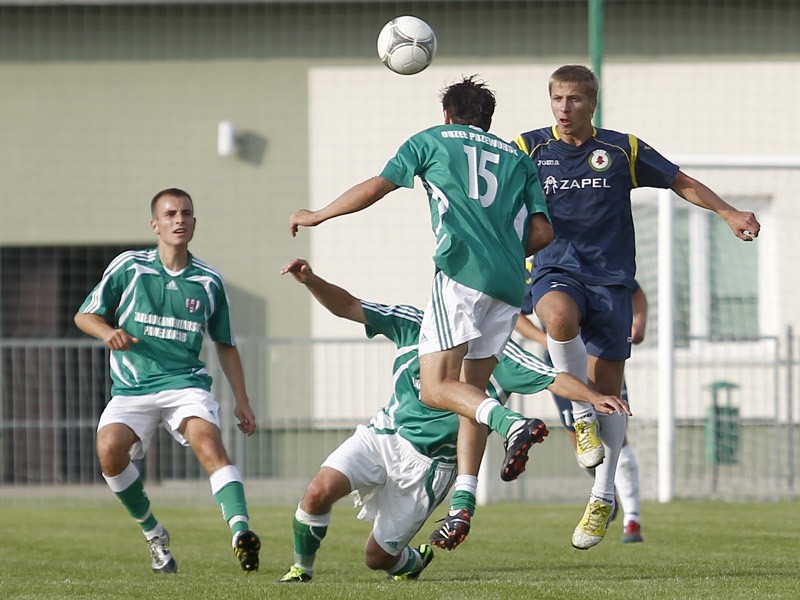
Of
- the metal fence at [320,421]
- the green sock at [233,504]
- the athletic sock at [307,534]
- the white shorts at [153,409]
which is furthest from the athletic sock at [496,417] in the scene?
the metal fence at [320,421]

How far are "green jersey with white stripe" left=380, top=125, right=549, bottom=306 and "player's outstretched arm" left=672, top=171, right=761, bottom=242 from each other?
1.18 metres

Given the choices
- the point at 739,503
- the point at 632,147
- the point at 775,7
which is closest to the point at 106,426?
the point at 632,147

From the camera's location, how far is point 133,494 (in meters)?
7.81

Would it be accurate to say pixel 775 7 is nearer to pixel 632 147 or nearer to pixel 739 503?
pixel 739 503

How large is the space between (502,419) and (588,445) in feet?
2.47

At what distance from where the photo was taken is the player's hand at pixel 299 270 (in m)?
6.51

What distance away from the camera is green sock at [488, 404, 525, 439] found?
20.1ft

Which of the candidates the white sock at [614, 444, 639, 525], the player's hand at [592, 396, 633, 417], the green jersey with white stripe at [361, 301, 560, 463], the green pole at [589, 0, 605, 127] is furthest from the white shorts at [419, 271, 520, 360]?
the green pole at [589, 0, 605, 127]

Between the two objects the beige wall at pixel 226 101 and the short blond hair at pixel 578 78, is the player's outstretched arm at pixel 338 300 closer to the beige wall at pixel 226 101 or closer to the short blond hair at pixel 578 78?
the short blond hair at pixel 578 78

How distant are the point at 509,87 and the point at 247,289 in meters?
4.06

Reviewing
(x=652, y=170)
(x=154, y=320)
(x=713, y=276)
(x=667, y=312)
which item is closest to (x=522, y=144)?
(x=652, y=170)

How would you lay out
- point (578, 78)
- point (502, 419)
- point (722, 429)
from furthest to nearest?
point (722, 429)
point (578, 78)
point (502, 419)

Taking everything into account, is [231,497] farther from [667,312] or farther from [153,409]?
[667,312]

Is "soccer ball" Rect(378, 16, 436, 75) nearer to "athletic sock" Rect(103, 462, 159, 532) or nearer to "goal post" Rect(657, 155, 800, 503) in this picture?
"athletic sock" Rect(103, 462, 159, 532)
